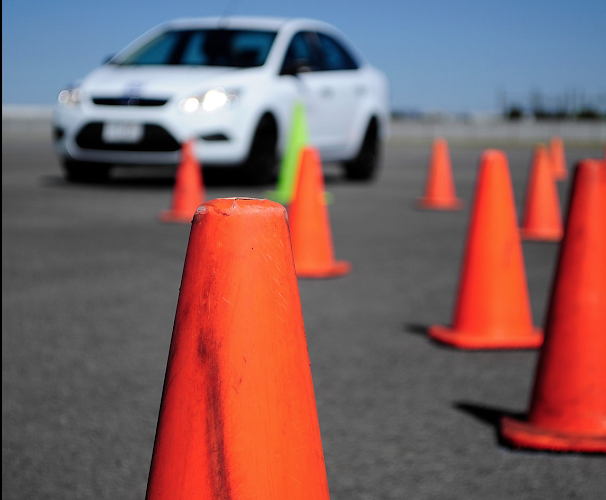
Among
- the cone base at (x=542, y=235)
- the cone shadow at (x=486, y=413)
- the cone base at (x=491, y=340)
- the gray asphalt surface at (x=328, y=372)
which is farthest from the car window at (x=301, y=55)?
the cone shadow at (x=486, y=413)

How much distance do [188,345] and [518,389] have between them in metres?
1.87

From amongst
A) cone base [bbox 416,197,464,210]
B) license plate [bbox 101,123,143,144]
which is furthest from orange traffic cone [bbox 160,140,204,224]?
cone base [bbox 416,197,464,210]

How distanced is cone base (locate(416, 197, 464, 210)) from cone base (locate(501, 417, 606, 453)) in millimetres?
6798

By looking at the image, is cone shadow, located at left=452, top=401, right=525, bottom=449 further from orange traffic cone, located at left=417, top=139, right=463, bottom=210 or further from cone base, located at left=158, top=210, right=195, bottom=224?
orange traffic cone, located at left=417, top=139, right=463, bottom=210

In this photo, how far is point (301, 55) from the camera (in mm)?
10750

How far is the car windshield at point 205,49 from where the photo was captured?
10.3 metres

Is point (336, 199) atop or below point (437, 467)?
below

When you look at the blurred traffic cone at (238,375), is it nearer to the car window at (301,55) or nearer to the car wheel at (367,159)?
the car window at (301,55)

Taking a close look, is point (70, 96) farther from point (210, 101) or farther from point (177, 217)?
point (177, 217)

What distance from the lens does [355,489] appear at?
8.15 ft

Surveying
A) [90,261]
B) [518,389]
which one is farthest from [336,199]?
[518,389]

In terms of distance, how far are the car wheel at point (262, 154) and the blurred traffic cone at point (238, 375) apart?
7.95 m

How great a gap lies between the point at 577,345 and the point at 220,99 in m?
7.03

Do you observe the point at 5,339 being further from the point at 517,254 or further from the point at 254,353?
the point at 254,353
